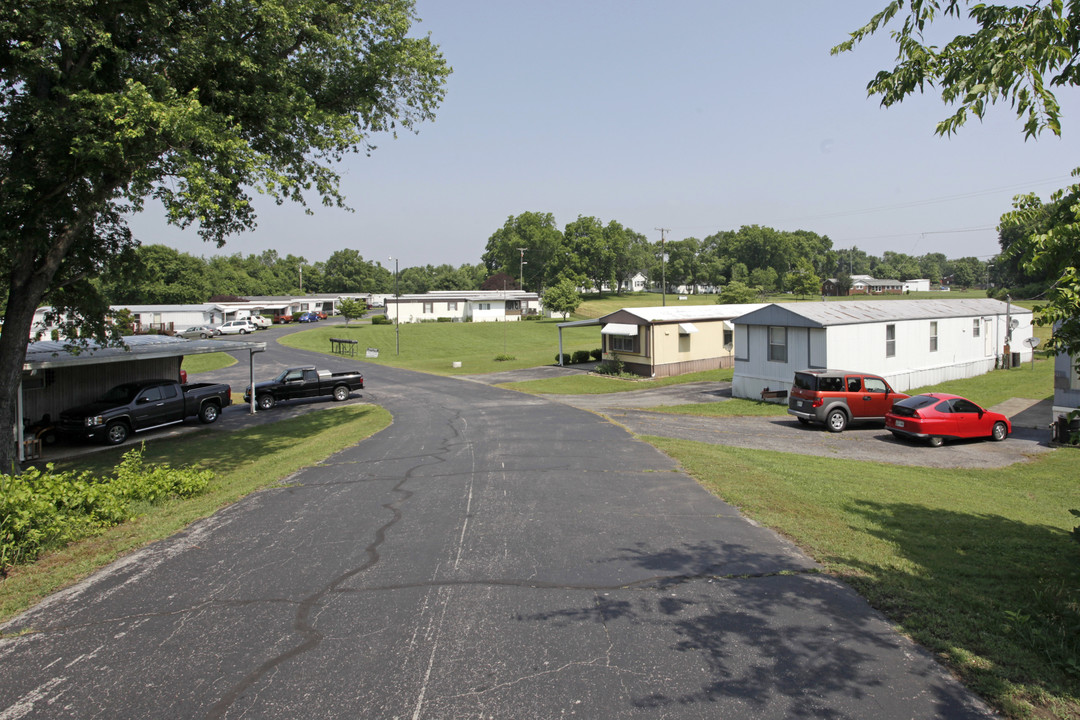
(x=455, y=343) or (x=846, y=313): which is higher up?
(x=846, y=313)

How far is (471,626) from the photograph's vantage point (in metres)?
5.34

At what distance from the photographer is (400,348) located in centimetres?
5588

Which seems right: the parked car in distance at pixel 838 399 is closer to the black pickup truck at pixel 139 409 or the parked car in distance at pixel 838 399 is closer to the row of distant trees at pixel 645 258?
the black pickup truck at pixel 139 409

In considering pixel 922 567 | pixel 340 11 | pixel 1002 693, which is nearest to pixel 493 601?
pixel 1002 693

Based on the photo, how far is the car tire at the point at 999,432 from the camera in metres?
18.6

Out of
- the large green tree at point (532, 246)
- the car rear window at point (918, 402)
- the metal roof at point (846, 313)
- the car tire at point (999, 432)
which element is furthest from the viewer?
the large green tree at point (532, 246)

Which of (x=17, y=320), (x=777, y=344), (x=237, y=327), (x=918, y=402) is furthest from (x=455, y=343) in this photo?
(x=17, y=320)

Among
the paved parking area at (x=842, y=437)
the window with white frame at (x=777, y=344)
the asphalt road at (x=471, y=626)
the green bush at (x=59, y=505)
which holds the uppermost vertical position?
the window with white frame at (x=777, y=344)

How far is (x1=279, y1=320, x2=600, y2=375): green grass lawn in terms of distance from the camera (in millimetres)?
45719

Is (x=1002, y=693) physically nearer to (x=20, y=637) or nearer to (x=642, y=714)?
(x=642, y=714)

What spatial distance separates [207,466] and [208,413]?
9.25m

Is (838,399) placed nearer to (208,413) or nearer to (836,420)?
(836,420)

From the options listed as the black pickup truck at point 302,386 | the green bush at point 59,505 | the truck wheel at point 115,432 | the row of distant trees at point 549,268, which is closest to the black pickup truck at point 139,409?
the truck wheel at point 115,432

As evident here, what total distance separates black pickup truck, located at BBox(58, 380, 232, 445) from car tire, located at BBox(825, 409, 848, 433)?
69.8 ft
